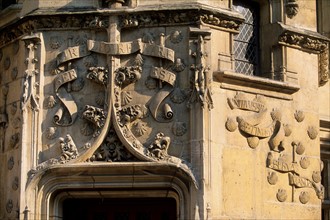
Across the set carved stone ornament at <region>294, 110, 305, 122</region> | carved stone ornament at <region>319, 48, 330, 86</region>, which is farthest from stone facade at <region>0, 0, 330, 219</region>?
carved stone ornament at <region>319, 48, 330, 86</region>

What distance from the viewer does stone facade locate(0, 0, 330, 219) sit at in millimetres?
13586

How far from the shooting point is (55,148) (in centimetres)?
1385

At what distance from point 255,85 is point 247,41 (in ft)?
3.84

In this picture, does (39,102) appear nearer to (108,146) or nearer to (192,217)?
(108,146)

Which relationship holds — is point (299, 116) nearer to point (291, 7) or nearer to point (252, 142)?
point (252, 142)

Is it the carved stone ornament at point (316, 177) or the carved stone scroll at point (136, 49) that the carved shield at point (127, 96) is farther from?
the carved stone ornament at point (316, 177)

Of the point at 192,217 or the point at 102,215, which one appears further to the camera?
the point at 102,215

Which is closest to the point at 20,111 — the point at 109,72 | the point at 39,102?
the point at 39,102

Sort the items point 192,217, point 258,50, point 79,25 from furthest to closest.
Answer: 1. point 258,50
2. point 79,25
3. point 192,217

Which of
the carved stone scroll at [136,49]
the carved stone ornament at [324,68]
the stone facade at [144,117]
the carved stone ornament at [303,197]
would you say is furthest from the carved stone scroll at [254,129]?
the carved stone ornament at [324,68]

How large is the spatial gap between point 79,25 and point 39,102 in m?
1.32

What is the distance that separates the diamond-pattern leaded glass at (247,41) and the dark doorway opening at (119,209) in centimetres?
252

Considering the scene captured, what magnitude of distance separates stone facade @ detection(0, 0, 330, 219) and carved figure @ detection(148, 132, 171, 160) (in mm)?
15

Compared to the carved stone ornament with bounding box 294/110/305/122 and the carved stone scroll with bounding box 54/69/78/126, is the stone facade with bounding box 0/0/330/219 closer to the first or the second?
the carved stone scroll with bounding box 54/69/78/126
